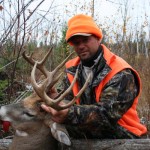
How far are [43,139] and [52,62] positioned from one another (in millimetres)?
5343

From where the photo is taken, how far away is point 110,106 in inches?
174

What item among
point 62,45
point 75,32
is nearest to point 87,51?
point 75,32

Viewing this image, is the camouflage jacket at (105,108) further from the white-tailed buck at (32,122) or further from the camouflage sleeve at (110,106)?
the white-tailed buck at (32,122)

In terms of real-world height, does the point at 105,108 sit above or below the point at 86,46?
below

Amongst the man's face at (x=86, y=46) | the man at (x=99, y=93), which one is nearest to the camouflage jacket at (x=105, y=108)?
the man at (x=99, y=93)

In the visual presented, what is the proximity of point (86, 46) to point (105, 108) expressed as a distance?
77 centimetres

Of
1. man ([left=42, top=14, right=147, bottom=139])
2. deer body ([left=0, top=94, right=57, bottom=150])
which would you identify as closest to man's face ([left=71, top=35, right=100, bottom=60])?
man ([left=42, top=14, right=147, bottom=139])

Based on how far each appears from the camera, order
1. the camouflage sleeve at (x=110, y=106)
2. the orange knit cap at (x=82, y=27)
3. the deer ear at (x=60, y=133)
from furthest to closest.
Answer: the orange knit cap at (x=82, y=27)
the camouflage sleeve at (x=110, y=106)
the deer ear at (x=60, y=133)

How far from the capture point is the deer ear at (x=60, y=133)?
4152 millimetres

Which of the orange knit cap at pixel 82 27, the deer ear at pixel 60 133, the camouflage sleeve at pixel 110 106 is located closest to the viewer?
the deer ear at pixel 60 133

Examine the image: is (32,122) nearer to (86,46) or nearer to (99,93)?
(99,93)

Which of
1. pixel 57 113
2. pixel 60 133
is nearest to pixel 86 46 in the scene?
pixel 57 113

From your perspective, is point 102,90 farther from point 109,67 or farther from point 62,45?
point 62,45

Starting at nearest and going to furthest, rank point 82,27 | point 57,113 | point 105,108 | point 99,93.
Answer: point 57,113 < point 105,108 < point 99,93 < point 82,27
